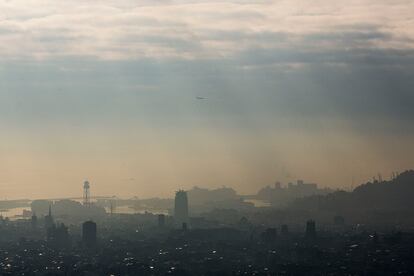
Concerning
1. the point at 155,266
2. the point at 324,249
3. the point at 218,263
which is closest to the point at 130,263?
the point at 155,266

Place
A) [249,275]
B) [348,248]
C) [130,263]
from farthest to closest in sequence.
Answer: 1. [348,248]
2. [130,263]
3. [249,275]

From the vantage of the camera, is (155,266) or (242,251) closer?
(155,266)

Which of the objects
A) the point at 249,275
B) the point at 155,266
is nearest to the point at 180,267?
Result: the point at 155,266

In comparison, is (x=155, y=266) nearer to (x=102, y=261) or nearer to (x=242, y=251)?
(x=102, y=261)

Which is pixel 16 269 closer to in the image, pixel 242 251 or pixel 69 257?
pixel 69 257

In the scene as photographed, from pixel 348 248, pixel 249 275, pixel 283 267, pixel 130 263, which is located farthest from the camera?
pixel 348 248

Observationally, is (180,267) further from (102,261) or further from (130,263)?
(102,261)

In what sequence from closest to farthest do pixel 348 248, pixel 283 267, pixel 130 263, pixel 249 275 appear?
pixel 249 275 → pixel 283 267 → pixel 130 263 → pixel 348 248

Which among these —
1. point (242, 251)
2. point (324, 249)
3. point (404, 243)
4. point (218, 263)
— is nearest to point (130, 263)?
point (218, 263)

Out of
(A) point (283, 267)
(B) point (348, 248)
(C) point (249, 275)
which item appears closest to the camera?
(C) point (249, 275)
